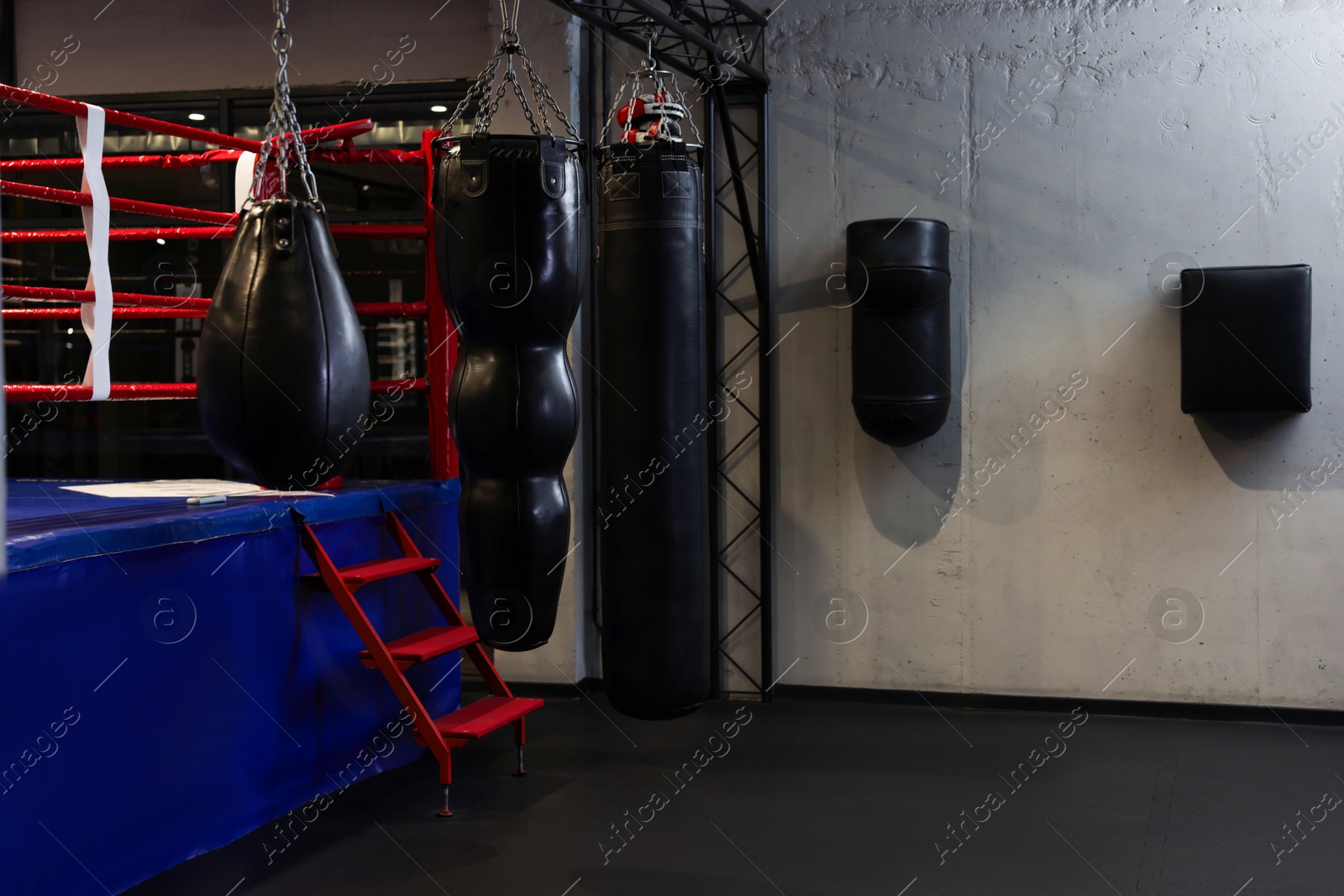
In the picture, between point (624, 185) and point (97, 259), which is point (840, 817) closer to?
point (624, 185)

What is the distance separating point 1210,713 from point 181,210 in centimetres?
430

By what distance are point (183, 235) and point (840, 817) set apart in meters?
2.71

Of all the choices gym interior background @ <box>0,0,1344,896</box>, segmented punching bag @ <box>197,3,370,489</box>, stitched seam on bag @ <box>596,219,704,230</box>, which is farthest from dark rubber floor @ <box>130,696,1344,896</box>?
stitched seam on bag @ <box>596,219,704,230</box>

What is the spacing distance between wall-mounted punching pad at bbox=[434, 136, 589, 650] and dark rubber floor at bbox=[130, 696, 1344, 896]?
114 cm

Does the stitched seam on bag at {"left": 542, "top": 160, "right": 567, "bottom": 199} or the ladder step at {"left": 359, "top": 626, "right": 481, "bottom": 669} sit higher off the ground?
the stitched seam on bag at {"left": 542, "top": 160, "right": 567, "bottom": 199}

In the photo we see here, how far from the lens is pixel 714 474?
5.00m

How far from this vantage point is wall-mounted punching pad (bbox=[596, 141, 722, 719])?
94.2 inches

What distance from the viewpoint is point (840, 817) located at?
Answer: 11.2 feet

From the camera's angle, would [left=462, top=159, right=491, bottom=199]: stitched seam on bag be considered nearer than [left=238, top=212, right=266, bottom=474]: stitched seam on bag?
Answer: No

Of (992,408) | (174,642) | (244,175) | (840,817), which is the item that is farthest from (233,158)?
(992,408)

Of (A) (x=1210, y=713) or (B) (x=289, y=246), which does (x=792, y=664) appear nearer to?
(A) (x=1210, y=713)

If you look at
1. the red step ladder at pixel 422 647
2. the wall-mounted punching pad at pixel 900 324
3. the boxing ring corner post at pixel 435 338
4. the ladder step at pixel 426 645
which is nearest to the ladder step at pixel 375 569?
the red step ladder at pixel 422 647

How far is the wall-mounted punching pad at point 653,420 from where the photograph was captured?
239 centimetres

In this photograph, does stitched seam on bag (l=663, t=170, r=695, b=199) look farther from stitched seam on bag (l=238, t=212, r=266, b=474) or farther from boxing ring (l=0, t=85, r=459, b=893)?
stitched seam on bag (l=238, t=212, r=266, b=474)
